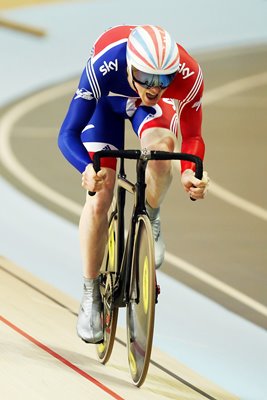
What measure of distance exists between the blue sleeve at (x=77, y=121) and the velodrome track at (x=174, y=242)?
963 mm

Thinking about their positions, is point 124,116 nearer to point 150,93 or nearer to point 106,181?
point 106,181

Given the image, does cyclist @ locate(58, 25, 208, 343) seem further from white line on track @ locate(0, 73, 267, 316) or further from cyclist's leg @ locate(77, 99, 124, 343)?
white line on track @ locate(0, 73, 267, 316)

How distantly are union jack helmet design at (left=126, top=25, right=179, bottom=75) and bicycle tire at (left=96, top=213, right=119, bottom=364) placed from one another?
88cm

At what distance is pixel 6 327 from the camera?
194 inches

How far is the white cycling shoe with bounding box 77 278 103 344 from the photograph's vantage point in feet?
14.3

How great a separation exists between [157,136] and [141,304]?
692mm

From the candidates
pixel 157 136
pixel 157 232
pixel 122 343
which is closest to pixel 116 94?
pixel 157 136

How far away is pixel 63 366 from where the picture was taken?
4.44 meters

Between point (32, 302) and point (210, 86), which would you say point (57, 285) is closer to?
point (32, 302)

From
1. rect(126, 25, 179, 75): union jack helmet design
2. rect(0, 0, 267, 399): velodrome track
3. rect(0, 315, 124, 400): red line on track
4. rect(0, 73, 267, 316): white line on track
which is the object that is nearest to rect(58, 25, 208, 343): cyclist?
rect(126, 25, 179, 75): union jack helmet design

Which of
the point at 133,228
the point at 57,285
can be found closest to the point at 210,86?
the point at 57,285

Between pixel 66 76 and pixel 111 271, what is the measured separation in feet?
22.5

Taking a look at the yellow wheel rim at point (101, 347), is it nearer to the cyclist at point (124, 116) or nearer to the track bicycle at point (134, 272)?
the track bicycle at point (134, 272)

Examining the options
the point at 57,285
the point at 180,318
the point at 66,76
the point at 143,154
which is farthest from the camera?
the point at 66,76
